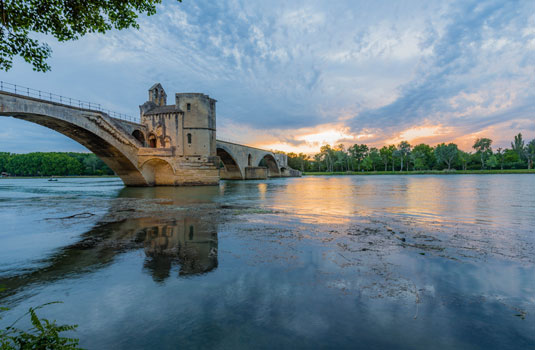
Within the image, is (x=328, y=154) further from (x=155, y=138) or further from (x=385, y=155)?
(x=155, y=138)

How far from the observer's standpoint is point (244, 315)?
137 inches

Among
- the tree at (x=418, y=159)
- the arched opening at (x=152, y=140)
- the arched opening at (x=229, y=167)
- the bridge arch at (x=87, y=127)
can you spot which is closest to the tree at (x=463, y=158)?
the tree at (x=418, y=159)

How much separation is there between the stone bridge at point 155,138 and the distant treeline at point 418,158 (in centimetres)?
8429

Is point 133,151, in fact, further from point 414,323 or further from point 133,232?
point 414,323

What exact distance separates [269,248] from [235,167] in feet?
181

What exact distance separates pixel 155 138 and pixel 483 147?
120 m

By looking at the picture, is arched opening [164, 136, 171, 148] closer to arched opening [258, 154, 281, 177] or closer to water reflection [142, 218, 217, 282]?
water reflection [142, 218, 217, 282]

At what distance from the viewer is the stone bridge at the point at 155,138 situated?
26516 millimetres

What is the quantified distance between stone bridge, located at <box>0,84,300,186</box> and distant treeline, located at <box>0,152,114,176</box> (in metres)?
74.5

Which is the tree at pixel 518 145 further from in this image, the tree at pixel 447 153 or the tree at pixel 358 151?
the tree at pixel 358 151

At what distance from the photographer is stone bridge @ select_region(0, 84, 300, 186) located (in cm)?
2652

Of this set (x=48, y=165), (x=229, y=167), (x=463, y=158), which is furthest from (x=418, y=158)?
(x=48, y=165)

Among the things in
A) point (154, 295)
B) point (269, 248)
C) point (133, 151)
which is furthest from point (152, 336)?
point (133, 151)

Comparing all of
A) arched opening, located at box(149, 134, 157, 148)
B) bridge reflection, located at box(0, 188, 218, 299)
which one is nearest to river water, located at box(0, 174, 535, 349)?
bridge reflection, located at box(0, 188, 218, 299)
